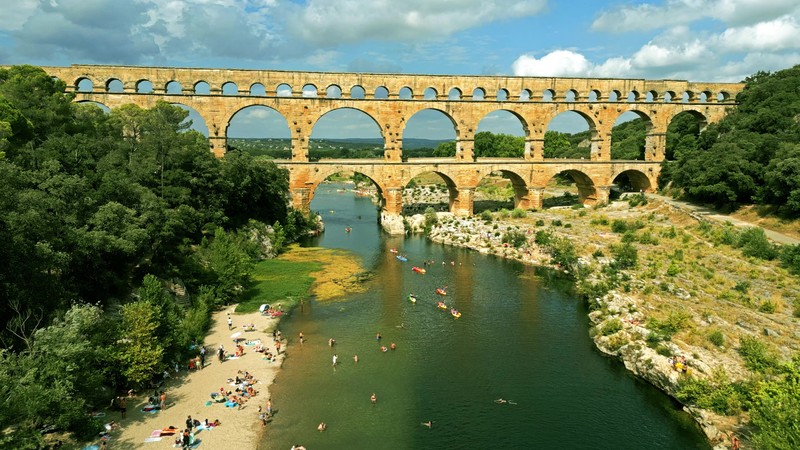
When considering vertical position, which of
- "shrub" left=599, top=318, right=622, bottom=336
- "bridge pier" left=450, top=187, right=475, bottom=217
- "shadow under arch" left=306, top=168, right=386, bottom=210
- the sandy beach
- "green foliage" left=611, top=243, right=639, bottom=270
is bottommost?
the sandy beach

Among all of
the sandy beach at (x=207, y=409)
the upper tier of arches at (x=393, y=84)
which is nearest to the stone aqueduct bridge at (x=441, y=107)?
the upper tier of arches at (x=393, y=84)

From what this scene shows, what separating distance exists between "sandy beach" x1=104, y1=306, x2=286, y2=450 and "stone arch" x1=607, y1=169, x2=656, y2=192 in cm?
4038

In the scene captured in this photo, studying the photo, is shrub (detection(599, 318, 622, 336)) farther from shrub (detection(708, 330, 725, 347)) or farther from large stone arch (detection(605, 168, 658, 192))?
large stone arch (detection(605, 168, 658, 192))

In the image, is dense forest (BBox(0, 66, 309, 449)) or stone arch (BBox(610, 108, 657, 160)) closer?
dense forest (BBox(0, 66, 309, 449))

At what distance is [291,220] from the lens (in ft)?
141

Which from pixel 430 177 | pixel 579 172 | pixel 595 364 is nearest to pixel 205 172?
pixel 595 364

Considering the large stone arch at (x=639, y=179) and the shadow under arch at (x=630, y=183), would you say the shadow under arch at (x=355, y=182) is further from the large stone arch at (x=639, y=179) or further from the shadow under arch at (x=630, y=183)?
the shadow under arch at (x=630, y=183)

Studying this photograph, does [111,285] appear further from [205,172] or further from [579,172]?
[579,172]

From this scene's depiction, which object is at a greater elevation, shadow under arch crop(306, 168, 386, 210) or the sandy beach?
shadow under arch crop(306, 168, 386, 210)

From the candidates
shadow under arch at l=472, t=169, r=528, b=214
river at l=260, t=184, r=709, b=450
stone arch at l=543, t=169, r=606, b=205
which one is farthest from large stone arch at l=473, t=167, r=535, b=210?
river at l=260, t=184, r=709, b=450

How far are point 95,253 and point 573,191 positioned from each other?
55.1 meters

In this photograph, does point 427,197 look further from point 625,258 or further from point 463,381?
point 463,381

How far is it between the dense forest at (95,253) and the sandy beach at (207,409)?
0.90 meters

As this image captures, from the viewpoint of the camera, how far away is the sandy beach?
49.9 ft
